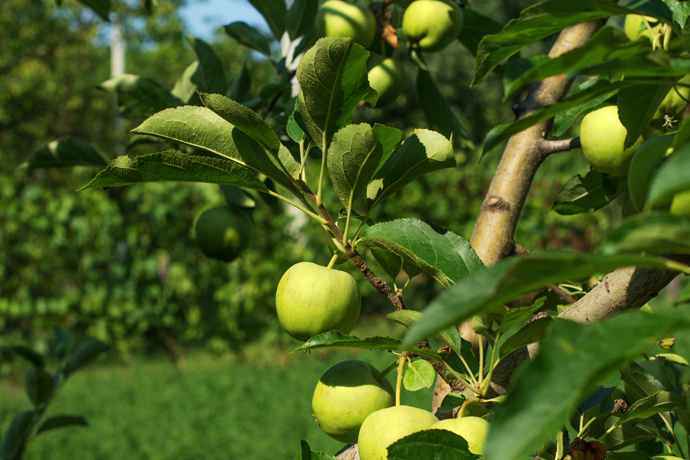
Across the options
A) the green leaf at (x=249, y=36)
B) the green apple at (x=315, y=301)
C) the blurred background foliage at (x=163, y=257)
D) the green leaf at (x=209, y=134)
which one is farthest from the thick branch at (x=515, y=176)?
the blurred background foliage at (x=163, y=257)

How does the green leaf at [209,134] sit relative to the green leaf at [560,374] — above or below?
above

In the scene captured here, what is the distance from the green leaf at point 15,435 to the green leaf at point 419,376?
3.27ft

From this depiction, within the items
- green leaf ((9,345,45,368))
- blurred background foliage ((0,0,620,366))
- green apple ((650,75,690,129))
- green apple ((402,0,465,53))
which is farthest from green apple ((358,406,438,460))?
blurred background foliage ((0,0,620,366))

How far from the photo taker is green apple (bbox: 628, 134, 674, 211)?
51cm

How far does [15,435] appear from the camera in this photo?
125 centimetres

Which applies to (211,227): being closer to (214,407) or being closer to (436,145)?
Result: (436,145)

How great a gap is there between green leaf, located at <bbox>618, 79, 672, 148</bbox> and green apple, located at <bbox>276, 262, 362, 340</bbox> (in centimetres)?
39

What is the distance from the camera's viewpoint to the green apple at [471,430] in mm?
566

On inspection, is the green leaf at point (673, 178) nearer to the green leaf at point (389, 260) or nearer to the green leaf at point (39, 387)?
the green leaf at point (389, 260)

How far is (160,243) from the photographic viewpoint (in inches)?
211

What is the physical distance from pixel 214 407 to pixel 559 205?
3553 millimetres

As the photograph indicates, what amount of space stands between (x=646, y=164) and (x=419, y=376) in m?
0.35

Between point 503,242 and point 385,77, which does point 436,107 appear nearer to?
point 385,77

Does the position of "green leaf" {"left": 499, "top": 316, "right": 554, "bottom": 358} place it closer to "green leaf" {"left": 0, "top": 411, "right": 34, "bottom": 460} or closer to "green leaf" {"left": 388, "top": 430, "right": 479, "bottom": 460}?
"green leaf" {"left": 388, "top": 430, "right": 479, "bottom": 460}
